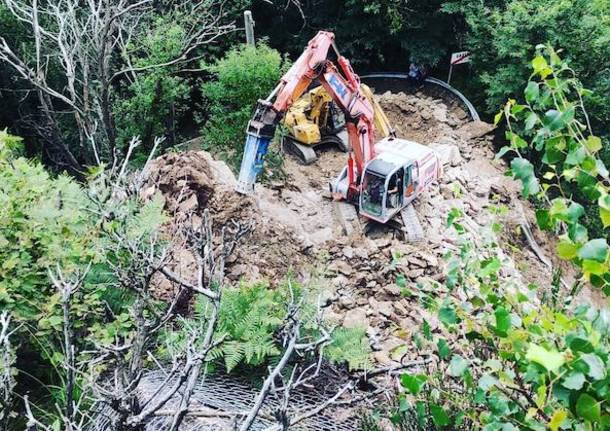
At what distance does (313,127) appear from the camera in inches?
480

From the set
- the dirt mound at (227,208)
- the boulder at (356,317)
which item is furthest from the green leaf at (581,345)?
the dirt mound at (227,208)

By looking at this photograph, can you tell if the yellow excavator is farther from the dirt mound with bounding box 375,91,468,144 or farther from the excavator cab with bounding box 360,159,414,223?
the excavator cab with bounding box 360,159,414,223

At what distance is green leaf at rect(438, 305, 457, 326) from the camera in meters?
2.63

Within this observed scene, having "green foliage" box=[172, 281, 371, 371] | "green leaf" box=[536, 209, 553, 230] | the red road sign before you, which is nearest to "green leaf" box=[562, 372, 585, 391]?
"green leaf" box=[536, 209, 553, 230]

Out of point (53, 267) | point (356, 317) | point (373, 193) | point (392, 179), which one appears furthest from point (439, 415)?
point (373, 193)

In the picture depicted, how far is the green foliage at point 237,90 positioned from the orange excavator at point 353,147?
1.85 metres

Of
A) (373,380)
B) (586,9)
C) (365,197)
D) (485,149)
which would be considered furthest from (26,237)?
(586,9)

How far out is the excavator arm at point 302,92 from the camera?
836 centimetres

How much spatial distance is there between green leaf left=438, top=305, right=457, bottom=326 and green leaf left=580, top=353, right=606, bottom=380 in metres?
0.77

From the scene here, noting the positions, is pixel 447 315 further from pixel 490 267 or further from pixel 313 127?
pixel 313 127

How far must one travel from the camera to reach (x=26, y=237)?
5016 millimetres

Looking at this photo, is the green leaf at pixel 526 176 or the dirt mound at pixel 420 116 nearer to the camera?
the green leaf at pixel 526 176

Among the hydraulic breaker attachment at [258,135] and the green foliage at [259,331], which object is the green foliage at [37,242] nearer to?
the green foliage at [259,331]

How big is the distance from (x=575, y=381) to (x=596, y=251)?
436 millimetres
